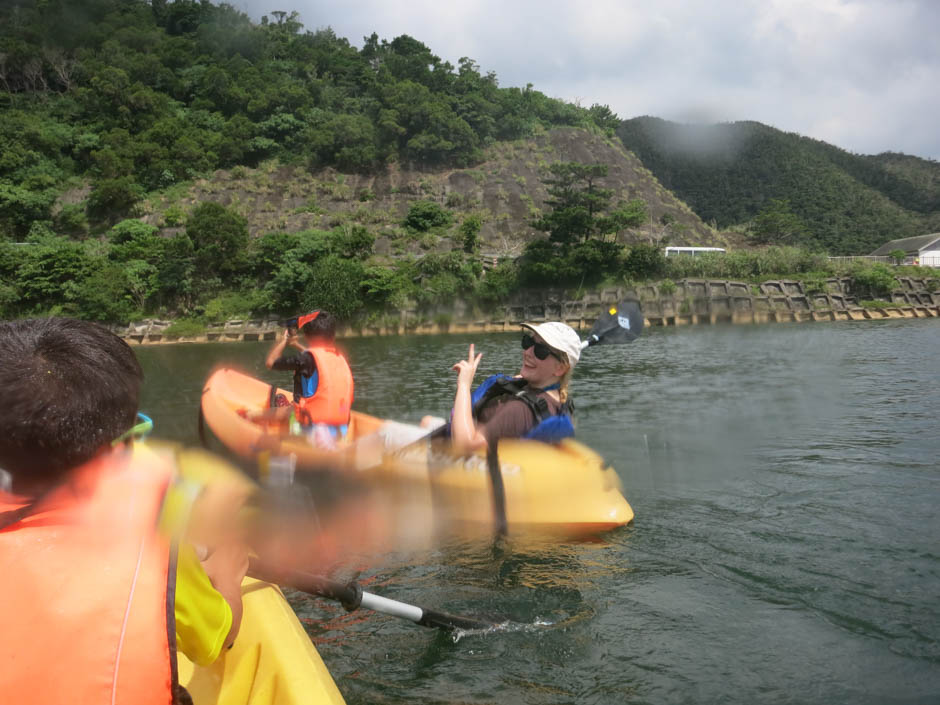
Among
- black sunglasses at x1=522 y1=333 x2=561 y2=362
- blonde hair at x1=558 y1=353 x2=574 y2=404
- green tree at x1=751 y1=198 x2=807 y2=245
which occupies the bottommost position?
blonde hair at x1=558 y1=353 x2=574 y2=404

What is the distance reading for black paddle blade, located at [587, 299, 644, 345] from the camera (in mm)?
5266

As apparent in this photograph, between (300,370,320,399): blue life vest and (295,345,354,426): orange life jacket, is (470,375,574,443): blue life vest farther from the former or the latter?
(300,370,320,399): blue life vest

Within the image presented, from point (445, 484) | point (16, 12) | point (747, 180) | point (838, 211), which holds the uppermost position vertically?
point (16, 12)

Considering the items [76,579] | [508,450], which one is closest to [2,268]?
[508,450]

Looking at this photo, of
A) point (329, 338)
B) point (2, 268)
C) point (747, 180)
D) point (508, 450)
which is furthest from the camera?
point (747, 180)

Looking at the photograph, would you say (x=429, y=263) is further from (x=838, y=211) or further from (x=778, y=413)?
(x=838, y=211)

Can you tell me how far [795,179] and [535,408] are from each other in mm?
89755

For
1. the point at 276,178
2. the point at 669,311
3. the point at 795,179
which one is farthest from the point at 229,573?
the point at 795,179

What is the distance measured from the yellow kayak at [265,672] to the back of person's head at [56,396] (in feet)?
3.10

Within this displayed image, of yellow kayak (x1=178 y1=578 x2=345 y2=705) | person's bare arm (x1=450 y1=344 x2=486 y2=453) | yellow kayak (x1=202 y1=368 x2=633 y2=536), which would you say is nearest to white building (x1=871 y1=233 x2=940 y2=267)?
yellow kayak (x1=202 y1=368 x2=633 y2=536)

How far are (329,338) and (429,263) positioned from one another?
23.8m

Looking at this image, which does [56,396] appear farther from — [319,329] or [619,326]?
[619,326]

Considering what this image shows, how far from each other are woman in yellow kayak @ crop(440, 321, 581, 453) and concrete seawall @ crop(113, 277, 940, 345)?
22817 mm

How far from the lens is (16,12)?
57906 mm
